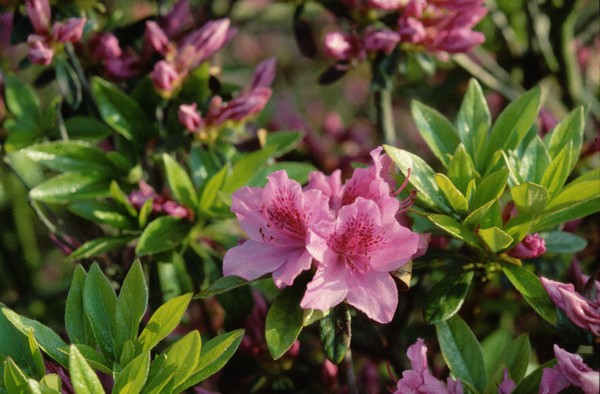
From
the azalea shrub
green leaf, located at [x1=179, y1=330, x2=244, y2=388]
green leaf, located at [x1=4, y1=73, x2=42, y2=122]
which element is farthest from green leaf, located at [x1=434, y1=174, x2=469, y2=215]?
green leaf, located at [x1=4, y1=73, x2=42, y2=122]

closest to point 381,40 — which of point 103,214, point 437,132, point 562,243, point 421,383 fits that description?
point 437,132

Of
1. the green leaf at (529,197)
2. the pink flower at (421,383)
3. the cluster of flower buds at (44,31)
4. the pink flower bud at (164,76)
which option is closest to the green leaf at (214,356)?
the pink flower at (421,383)

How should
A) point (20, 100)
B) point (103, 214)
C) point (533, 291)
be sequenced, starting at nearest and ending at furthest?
point (533, 291) → point (103, 214) → point (20, 100)

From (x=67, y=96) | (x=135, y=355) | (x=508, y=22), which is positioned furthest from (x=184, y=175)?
(x=508, y=22)

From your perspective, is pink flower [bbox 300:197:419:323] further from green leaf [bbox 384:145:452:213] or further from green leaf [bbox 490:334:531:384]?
green leaf [bbox 490:334:531:384]

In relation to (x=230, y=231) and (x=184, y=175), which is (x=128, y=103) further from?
(x=230, y=231)

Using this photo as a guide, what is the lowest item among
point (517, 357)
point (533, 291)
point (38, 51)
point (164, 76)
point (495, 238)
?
point (517, 357)

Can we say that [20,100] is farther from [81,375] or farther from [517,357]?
[517,357]

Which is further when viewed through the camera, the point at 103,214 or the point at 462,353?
the point at 103,214
